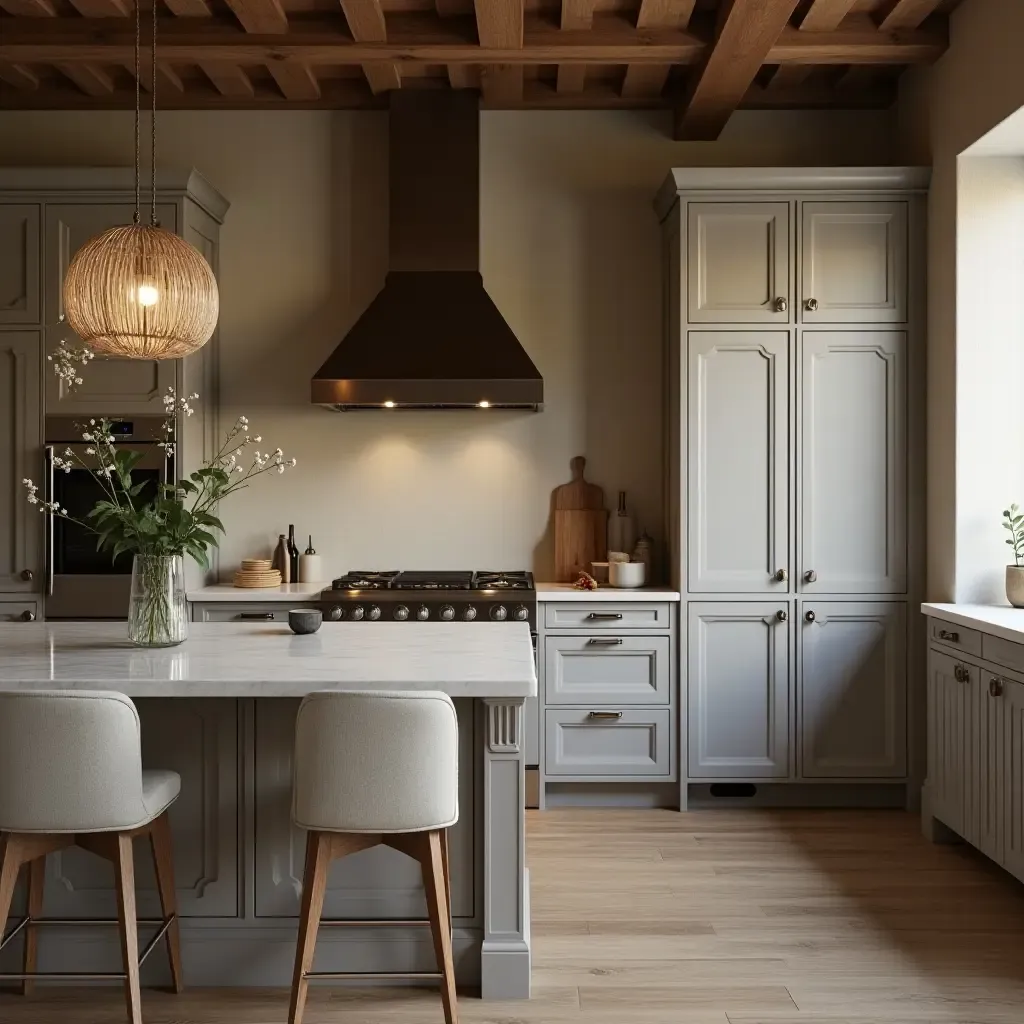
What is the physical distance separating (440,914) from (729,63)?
3.26 metres

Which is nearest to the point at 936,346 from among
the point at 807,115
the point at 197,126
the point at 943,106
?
the point at 943,106

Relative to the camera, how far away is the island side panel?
270cm

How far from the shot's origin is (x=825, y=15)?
396cm

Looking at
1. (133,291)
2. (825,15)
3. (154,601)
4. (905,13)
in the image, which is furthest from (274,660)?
(905,13)

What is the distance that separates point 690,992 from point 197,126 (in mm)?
4117

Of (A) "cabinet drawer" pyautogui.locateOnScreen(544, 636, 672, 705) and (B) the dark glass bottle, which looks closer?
(A) "cabinet drawer" pyautogui.locateOnScreen(544, 636, 672, 705)

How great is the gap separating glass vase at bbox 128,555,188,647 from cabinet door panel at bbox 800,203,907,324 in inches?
107

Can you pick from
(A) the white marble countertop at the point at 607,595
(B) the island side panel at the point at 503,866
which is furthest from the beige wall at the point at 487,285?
(B) the island side panel at the point at 503,866

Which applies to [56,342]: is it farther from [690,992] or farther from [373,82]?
[690,992]

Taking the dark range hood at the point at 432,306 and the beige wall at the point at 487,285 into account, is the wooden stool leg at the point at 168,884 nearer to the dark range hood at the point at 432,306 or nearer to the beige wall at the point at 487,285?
the dark range hood at the point at 432,306

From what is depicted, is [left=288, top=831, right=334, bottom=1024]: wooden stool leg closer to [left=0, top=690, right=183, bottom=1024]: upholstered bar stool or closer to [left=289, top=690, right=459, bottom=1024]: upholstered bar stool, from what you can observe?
[left=289, top=690, right=459, bottom=1024]: upholstered bar stool

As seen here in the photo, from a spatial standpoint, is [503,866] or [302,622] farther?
[302,622]

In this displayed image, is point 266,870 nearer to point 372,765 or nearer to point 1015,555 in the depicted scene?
point 372,765

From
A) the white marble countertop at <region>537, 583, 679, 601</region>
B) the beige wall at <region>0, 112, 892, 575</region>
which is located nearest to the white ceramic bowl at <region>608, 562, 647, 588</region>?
the white marble countertop at <region>537, 583, 679, 601</region>
